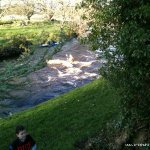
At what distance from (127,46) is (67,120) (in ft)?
21.1

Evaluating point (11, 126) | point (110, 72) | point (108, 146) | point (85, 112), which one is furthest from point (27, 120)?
point (110, 72)

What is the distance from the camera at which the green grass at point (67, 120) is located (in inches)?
504

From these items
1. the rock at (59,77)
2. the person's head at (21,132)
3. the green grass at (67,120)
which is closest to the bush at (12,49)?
the rock at (59,77)

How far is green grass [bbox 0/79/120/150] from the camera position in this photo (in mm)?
12789

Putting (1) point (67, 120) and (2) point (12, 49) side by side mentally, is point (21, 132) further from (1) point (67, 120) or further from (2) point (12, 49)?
(2) point (12, 49)

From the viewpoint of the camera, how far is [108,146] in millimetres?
10766

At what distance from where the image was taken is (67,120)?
14.4 metres

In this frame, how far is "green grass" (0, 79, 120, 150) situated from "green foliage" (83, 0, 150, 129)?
1905 mm

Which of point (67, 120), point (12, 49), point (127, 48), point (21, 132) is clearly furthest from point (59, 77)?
point (21, 132)

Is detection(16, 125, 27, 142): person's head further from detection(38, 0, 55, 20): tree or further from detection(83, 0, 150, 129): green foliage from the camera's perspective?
detection(38, 0, 55, 20): tree

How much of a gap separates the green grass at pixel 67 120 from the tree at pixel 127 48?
1.78m

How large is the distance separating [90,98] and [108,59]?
23.6 ft

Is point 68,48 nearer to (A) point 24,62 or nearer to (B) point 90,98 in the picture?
(B) point 90,98

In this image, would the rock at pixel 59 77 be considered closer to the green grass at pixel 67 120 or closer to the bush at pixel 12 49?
the bush at pixel 12 49
